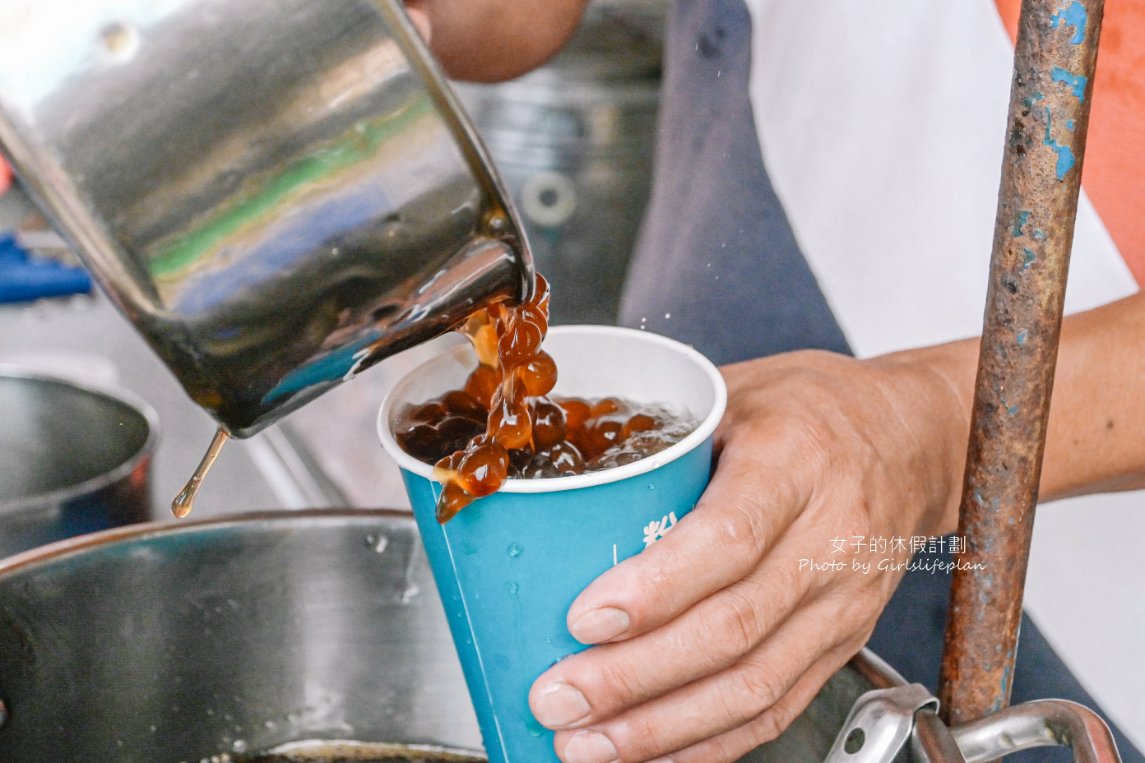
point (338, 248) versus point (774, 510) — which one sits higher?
point (338, 248)

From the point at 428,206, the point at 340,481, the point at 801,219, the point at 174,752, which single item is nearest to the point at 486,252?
the point at 428,206

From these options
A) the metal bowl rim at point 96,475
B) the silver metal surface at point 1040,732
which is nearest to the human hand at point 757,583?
the silver metal surface at point 1040,732

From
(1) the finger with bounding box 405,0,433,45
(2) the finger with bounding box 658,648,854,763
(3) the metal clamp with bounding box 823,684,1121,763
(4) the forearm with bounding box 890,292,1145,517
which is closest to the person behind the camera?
(3) the metal clamp with bounding box 823,684,1121,763

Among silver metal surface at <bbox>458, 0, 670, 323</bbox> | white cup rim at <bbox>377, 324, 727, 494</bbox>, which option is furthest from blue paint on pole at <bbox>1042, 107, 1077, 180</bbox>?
silver metal surface at <bbox>458, 0, 670, 323</bbox>

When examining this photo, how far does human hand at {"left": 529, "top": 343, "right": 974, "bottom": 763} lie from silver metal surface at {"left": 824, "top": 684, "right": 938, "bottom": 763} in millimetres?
58

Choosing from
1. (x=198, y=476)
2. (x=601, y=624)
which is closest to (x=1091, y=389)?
(x=601, y=624)

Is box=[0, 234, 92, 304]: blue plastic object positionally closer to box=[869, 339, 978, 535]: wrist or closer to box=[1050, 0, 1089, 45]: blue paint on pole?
box=[869, 339, 978, 535]: wrist

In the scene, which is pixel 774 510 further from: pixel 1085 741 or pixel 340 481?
pixel 340 481

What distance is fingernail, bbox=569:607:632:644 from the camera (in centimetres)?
51

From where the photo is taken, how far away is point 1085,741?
440 mm

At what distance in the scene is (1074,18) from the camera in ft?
1.33

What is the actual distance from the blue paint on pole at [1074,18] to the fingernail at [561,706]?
1.16ft

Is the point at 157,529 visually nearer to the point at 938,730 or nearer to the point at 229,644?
the point at 229,644

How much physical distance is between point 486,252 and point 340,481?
0.79 m
